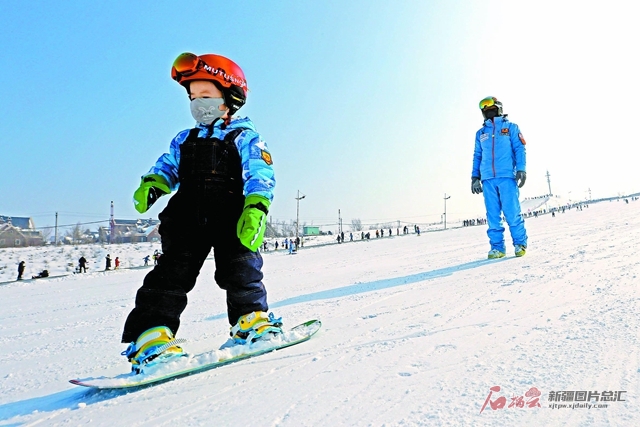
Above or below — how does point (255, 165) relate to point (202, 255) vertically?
above

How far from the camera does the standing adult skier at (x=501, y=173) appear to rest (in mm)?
5227

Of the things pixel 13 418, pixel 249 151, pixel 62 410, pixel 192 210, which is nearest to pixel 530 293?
pixel 249 151

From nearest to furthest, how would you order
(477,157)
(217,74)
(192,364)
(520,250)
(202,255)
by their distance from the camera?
(192,364) → (202,255) → (217,74) → (520,250) → (477,157)

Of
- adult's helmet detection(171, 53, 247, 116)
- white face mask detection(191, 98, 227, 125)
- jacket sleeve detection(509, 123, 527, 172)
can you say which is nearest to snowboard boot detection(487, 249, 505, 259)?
jacket sleeve detection(509, 123, 527, 172)

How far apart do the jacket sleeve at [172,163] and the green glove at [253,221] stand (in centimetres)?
60

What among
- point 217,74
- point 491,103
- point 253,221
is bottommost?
point 253,221

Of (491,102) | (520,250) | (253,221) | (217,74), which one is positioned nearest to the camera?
(253,221)

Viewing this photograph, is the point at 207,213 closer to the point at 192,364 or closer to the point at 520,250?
the point at 192,364

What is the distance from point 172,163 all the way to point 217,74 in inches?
25.0

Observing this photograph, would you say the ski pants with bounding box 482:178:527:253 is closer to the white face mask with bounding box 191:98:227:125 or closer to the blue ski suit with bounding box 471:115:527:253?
the blue ski suit with bounding box 471:115:527:253

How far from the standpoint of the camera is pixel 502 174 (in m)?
5.28

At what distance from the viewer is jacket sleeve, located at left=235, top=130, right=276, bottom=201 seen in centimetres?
204

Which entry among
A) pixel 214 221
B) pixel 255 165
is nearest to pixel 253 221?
pixel 214 221

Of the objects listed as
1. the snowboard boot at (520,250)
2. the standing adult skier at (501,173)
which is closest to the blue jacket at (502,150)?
the standing adult skier at (501,173)
